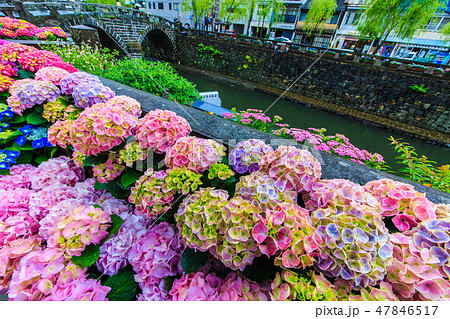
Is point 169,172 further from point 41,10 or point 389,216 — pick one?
point 41,10

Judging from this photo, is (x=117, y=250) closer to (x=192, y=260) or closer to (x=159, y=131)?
(x=192, y=260)

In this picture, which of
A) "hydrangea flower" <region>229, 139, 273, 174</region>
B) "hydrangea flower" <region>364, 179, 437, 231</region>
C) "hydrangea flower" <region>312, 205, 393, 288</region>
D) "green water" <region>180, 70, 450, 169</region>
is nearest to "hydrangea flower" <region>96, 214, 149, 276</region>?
"hydrangea flower" <region>229, 139, 273, 174</region>

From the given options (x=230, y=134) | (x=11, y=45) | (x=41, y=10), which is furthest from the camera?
(x=41, y=10)

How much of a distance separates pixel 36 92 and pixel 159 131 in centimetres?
168

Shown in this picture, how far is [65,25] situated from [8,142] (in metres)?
11.8

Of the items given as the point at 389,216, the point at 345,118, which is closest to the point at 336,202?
the point at 389,216

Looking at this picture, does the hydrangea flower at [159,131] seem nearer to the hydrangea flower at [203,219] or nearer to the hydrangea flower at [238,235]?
the hydrangea flower at [203,219]

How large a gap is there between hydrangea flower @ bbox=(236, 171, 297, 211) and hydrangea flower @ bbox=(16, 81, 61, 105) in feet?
7.27

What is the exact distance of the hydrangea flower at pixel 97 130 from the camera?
1134mm

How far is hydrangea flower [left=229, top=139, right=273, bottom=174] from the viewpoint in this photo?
115cm

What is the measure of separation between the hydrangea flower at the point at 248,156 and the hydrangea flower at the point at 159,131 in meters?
0.38

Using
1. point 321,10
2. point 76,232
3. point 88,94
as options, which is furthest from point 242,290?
point 321,10

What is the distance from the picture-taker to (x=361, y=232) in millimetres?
688

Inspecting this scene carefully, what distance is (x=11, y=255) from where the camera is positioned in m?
0.98
